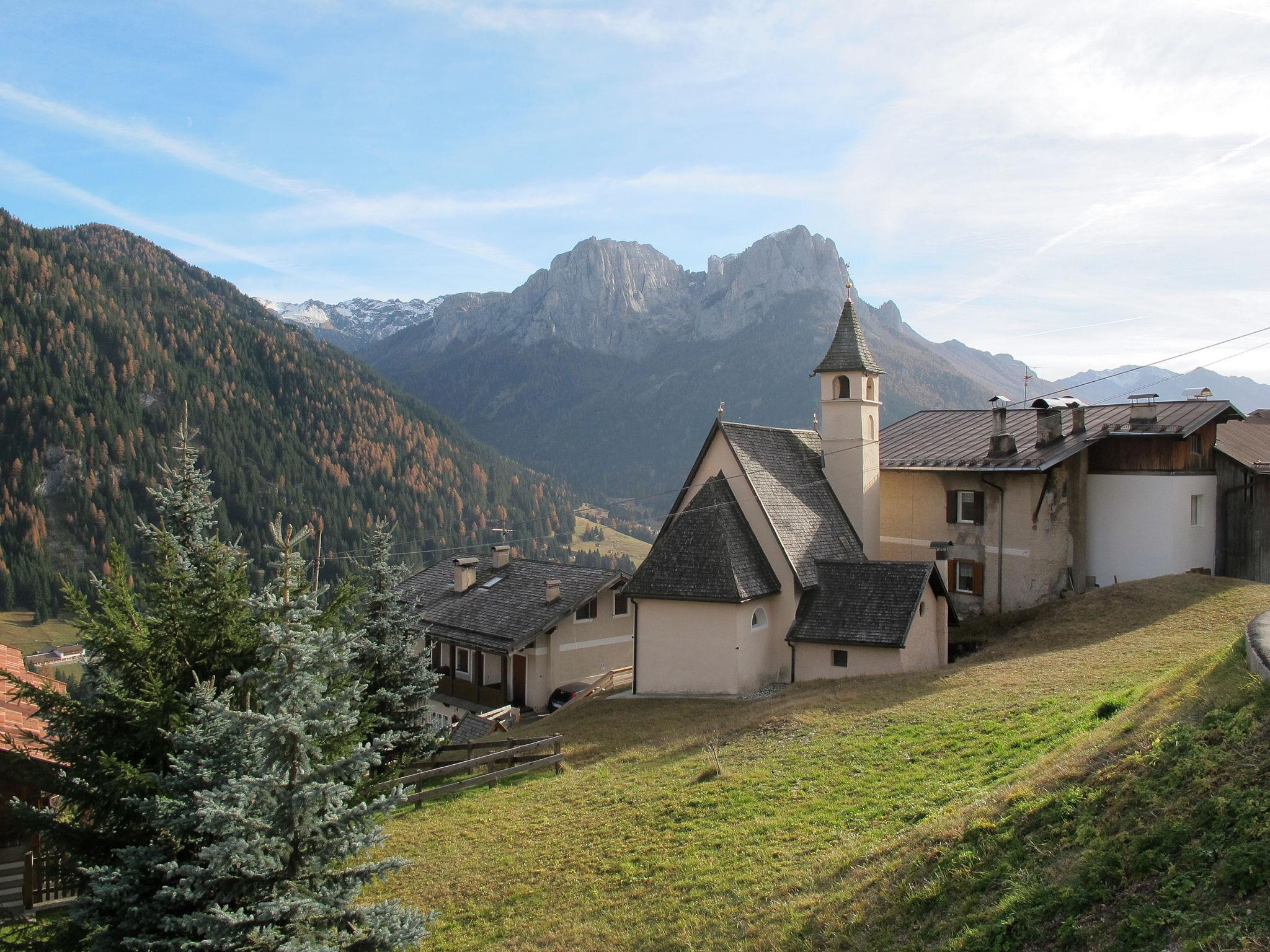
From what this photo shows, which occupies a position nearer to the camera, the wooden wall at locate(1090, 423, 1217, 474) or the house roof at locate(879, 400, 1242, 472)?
the wooden wall at locate(1090, 423, 1217, 474)

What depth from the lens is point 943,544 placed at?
2852 cm

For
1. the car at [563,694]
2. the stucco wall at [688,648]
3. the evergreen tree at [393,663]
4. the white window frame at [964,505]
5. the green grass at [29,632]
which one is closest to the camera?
the evergreen tree at [393,663]

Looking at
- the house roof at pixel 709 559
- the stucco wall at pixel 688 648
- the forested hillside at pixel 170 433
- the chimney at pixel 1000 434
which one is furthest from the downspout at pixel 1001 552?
the forested hillside at pixel 170 433

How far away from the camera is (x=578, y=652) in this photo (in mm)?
34094

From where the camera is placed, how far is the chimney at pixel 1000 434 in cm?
Result: 2746

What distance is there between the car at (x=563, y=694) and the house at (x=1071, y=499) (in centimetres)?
1497

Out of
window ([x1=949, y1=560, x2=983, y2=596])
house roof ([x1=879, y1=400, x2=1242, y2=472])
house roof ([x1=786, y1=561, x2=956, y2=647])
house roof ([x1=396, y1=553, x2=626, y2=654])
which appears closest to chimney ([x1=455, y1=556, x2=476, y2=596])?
house roof ([x1=396, y1=553, x2=626, y2=654])

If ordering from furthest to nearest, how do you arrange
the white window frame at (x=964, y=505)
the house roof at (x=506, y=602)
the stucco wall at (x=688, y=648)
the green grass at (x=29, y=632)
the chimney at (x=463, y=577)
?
the green grass at (x=29, y=632) → the chimney at (x=463, y=577) → the house roof at (x=506, y=602) → the white window frame at (x=964, y=505) → the stucco wall at (x=688, y=648)

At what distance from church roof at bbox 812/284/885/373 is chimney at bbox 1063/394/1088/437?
6.65m

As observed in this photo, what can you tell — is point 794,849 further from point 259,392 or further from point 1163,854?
point 259,392

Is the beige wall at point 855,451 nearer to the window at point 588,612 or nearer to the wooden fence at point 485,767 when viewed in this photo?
the window at point 588,612

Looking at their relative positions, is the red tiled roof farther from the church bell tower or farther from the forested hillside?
the forested hillside

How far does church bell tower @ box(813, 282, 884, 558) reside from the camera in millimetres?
27859

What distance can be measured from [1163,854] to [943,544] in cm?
2334
